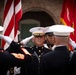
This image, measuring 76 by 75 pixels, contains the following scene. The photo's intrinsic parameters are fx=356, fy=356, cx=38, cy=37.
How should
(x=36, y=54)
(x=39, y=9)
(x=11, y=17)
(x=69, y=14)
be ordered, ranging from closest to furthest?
(x=36, y=54), (x=11, y=17), (x=69, y=14), (x=39, y=9)

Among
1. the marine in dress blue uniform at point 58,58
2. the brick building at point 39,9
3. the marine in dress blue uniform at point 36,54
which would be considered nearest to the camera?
the marine in dress blue uniform at point 58,58

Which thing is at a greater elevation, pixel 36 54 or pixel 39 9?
pixel 39 9

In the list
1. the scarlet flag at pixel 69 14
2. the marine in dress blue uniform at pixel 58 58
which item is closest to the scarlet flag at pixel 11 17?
the scarlet flag at pixel 69 14

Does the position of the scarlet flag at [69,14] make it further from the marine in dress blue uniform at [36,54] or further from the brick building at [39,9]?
the brick building at [39,9]

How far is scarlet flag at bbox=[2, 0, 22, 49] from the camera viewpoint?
6.15 m

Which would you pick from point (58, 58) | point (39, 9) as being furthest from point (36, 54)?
point (39, 9)

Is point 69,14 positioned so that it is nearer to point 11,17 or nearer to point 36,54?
point 11,17

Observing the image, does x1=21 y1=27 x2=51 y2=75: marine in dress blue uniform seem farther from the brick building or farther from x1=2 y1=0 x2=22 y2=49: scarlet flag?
the brick building

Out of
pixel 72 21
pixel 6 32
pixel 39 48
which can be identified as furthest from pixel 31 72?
pixel 72 21

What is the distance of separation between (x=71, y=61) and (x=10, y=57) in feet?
1.93

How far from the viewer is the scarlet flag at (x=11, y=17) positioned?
20.2 feet

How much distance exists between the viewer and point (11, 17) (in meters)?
6.23

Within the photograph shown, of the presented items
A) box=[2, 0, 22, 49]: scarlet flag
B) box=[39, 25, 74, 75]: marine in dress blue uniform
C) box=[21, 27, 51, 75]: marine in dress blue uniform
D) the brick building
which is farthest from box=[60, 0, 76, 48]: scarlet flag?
box=[39, 25, 74, 75]: marine in dress blue uniform

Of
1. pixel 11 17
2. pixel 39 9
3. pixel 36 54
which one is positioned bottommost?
pixel 36 54
